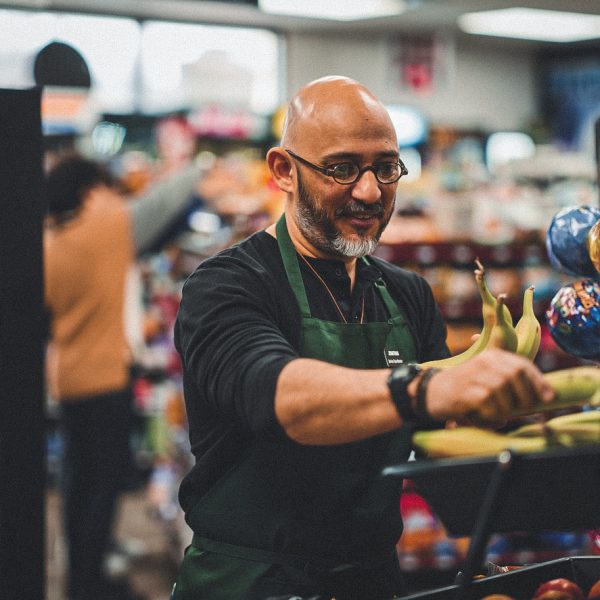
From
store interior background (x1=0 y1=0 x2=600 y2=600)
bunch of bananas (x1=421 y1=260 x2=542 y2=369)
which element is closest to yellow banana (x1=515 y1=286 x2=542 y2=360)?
bunch of bananas (x1=421 y1=260 x2=542 y2=369)

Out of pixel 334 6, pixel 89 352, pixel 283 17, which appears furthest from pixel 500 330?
pixel 283 17

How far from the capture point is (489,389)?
50.4 inches

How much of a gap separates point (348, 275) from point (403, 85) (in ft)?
30.6

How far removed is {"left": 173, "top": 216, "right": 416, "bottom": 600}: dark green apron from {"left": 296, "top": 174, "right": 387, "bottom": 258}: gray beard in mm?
131

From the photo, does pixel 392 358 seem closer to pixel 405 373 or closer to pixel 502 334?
pixel 502 334

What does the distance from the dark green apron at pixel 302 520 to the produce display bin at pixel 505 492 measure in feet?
1.06

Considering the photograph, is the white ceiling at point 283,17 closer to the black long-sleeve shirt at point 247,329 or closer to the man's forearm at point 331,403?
the black long-sleeve shirt at point 247,329

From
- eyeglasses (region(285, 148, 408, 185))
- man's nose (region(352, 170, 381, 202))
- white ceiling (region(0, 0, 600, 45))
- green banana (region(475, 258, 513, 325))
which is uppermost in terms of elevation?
white ceiling (region(0, 0, 600, 45))

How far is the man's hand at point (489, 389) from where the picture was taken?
1282 millimetres

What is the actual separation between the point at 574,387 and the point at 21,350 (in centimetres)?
116

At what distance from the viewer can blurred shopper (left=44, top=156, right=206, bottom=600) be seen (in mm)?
4273

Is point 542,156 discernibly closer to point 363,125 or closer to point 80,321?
point 80,321

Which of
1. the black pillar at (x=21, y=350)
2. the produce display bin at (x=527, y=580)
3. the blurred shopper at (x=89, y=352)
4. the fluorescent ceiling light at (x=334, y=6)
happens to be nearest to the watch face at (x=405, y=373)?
the produce display bin at (x=527, y=580)

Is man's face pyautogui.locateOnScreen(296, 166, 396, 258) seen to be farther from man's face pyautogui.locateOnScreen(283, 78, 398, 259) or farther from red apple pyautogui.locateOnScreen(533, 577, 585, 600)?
red apple pyautogui.locateOnScreen(533, 577, 585, 600)
